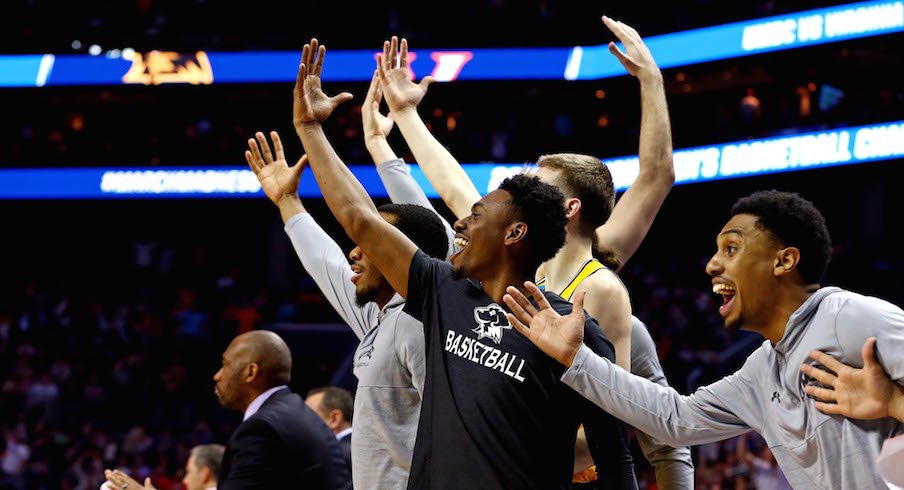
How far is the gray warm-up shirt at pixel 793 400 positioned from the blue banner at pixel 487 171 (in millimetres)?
11002

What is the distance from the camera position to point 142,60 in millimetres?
15945

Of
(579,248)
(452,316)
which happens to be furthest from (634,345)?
(452,316)

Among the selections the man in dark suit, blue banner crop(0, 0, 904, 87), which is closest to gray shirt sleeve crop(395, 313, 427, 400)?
the man in dark suit

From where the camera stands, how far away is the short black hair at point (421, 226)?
314cm

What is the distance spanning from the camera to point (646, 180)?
3408mm

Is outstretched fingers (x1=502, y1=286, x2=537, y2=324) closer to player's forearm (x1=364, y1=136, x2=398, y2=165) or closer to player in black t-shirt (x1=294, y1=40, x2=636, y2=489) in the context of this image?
player in black t-shirt (x1=294, y1=40, x2=636, y2=489)

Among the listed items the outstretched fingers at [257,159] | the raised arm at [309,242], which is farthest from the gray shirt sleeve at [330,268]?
the outstretched fingers at [257,159]

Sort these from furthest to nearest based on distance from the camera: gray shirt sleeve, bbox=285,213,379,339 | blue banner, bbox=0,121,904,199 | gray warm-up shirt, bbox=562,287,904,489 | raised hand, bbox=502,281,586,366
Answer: blue banner, bbox=0,121,904,199, gray shirt sleeve, bbox=285,213,379,339, raised hand, bbox=502,281,586,366, gray warm-up shirt, bbox=562,287,904,489

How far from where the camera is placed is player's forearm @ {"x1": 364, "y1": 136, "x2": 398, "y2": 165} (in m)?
3.71

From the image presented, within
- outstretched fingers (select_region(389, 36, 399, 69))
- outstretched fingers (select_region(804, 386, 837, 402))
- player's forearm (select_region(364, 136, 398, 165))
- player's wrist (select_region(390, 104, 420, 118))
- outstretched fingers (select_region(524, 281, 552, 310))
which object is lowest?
outstretched fingers (select_region(804, 386, 837, 402))

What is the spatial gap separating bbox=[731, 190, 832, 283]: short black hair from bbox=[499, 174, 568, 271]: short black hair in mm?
472

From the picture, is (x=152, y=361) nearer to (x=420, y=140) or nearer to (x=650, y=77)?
(x=420, y=140)

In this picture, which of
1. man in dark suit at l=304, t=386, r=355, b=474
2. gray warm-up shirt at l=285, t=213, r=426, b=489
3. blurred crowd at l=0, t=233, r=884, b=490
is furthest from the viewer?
blurred crowd at l=0, t=233, r=884, b=490

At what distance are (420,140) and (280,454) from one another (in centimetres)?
118
